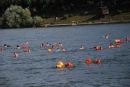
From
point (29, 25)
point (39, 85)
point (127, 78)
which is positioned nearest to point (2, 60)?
point (39, 85)

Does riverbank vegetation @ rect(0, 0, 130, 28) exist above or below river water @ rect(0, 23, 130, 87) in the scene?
above

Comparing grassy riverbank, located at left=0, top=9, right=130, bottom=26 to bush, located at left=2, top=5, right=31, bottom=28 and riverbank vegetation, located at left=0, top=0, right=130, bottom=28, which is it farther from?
bush, located at left=2, top=5, right=31, bottom=28

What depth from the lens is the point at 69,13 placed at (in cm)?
14162

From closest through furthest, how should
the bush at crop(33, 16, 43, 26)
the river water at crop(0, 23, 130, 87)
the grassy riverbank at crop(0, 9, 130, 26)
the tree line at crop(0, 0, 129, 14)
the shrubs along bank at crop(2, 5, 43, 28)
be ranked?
1. the river water at crop(0, 23, 130, 87)
2. the grassy riverbank at crop(0, 9, 130, 26)
3. the bush at crop(33, 16, 43, 26)
4. the shrubs along bank at crop(2, 5, 43, 28)
5. the tree line at crop(0, 0, 129, 14)

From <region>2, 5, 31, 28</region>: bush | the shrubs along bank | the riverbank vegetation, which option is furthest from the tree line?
the shrubs along bank

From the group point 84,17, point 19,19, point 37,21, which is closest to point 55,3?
point 37,21

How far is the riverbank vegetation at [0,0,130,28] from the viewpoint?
126438mm

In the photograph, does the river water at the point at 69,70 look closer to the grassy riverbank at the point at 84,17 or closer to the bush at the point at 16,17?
the grassy riverbank at the point at 84,17

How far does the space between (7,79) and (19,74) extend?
2584 millimetres

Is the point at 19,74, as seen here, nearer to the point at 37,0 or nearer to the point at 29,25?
the point at 29,25

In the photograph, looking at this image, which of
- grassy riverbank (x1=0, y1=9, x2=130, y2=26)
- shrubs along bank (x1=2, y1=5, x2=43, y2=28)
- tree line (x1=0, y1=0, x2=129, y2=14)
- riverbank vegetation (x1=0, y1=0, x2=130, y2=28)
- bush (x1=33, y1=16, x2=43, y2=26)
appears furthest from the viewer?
tree line (x1=0, y1=0, x2=129, y2=14)

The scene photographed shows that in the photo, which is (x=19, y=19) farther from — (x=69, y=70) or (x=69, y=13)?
(x=69, y=70)

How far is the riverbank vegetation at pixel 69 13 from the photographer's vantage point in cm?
12644

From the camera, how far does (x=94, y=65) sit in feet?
150
